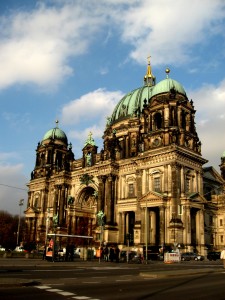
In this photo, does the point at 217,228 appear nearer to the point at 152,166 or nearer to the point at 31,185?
the point at 152,166

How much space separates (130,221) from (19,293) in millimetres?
51598

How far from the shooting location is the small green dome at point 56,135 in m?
83.1

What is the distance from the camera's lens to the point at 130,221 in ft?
205

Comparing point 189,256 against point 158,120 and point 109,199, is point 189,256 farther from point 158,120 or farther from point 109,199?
point 158,120

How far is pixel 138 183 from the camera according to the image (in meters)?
57.3

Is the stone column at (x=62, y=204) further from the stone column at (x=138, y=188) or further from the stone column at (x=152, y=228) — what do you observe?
the stone column at (x=152, y=228)

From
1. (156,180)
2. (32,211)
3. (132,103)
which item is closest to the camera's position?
(156,180)

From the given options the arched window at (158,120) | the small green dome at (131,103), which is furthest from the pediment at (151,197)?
the small green dome at (131,103)

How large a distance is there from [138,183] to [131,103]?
25461mm

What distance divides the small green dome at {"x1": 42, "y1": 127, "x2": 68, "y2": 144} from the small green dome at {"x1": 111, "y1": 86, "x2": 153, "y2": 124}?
13419 mm

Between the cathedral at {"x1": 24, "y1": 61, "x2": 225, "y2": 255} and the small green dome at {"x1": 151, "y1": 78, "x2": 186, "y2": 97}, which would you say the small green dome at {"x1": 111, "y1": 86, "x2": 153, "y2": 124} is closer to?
the cathedral at {"x1": 24, "y1": 61, "x2": 225, "y2": 255}

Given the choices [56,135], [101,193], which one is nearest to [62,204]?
[101,193]

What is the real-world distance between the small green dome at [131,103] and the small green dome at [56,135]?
13.4 m

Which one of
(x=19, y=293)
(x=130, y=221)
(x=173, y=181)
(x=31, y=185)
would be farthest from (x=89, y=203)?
(x=19, y=293)
